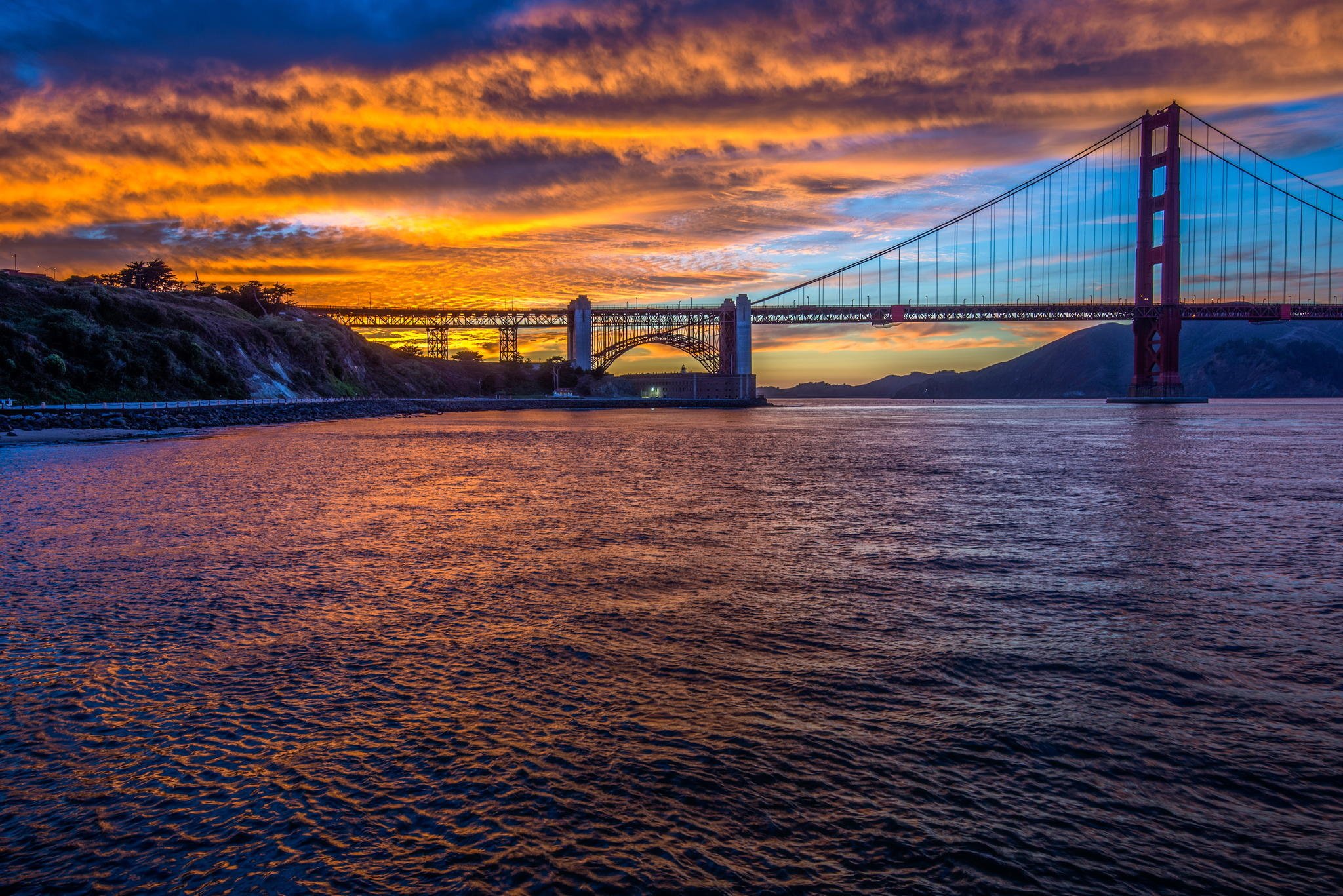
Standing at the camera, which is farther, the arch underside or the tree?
the arch underside

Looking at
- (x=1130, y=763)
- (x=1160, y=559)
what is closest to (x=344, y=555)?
(x=1130, y=763)

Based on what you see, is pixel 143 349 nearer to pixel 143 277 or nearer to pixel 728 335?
pixel 143 277

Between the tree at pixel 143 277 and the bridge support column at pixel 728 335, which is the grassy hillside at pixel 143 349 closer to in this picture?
the tree at pixel 143 277

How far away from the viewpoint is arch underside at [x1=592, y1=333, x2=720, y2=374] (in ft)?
450

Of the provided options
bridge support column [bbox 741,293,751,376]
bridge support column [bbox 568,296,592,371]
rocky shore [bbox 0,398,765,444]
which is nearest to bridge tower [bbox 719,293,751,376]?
bridge support column [bbox 741,293,751,376]

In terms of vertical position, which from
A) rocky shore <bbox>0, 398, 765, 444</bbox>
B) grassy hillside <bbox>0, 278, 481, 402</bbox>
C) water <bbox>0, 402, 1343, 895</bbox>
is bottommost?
water <bbox>0, 402, 1343, 895</bbox>

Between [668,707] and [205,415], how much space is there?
60680 mm

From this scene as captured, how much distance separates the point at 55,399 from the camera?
5338 centimetres

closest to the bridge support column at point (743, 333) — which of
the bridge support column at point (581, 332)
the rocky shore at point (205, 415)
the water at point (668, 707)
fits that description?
the bridge support column at point (581, 332)

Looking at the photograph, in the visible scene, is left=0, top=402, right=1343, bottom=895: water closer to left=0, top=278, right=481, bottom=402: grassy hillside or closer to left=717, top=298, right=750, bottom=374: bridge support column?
left=0, top=278, right=481, bottom=402: grassy hillside

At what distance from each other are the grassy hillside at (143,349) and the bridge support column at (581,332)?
4972 cm

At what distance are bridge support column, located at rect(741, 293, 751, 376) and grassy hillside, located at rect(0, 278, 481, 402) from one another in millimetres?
61055

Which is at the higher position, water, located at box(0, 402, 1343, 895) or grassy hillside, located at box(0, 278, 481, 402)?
grassy hillside, located at box(0, 278, 481, 402)

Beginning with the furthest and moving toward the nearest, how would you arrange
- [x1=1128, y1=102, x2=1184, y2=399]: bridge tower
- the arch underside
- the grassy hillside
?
the arch underside → [x1=1128, y1=102, x2=1184, y2=399]: bridge tower → the grassy hillside
